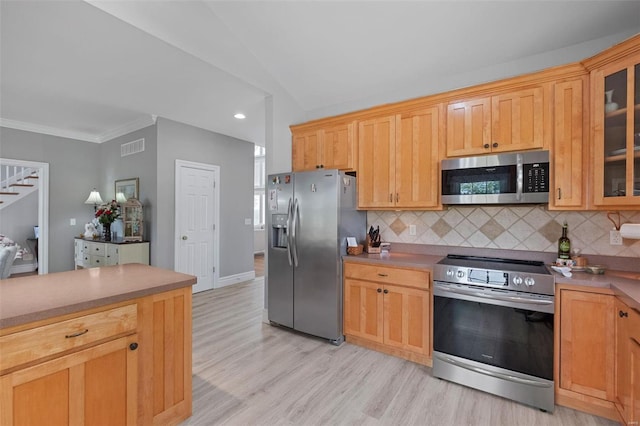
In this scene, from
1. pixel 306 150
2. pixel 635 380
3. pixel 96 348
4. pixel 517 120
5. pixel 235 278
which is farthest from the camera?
pixel 235 278

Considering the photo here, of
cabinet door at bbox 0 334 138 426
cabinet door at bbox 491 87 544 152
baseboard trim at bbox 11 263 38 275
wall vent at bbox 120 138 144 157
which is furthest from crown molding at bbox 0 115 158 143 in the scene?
cabinet door at bbox 491 87 544 152

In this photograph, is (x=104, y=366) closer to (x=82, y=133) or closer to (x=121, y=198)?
(x=121, y=198)

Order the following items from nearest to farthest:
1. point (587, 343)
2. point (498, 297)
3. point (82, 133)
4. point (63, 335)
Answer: point (63, 335) → point (587, 343) → point (498, 297) → point (82, 133)

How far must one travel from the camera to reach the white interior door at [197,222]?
4.46m

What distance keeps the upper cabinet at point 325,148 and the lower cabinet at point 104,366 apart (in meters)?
2.06

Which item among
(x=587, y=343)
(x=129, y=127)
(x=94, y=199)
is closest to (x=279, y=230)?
(x=587, y=343)

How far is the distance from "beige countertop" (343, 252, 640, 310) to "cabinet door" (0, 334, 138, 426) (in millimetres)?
1951

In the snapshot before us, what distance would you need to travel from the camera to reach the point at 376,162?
3.02 m

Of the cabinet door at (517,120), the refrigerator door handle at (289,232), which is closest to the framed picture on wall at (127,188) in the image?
the refrigerator door handle at (289,232)

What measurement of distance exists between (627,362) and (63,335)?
2.98 metres

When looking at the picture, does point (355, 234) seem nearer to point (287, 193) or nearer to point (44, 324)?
point (287, 193)

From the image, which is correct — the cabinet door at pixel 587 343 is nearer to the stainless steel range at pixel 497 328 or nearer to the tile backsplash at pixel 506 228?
the stainless steel range at pixel 497 328

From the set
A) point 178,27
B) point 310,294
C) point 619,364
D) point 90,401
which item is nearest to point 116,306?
point 90,401

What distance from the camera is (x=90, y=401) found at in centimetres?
142
